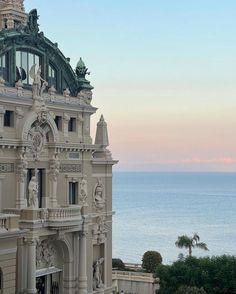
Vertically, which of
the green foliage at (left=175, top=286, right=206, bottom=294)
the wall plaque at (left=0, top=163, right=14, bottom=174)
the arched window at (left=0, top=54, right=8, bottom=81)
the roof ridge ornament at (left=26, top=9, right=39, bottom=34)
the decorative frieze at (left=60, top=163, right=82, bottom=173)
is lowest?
the green foliage at (left=175, top=286, right=206, bottom=294)

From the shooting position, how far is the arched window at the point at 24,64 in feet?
115

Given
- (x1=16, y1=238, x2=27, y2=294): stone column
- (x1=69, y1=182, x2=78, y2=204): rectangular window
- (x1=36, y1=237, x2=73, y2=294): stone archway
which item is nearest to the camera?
(x1=16, y1=238, x2=27, y2=294): stone column

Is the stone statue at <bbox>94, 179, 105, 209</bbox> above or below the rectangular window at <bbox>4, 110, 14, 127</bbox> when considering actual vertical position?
below

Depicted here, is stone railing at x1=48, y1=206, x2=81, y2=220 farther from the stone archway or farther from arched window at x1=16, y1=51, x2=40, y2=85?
arched window at x1=16, y1=51, x2=40, y2=85

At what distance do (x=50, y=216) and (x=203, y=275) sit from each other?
12739mm

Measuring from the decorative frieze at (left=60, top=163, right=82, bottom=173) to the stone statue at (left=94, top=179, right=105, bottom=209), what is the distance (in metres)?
2.25

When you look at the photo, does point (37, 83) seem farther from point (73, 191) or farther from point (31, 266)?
point (31, 266)

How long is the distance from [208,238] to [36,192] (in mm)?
80091

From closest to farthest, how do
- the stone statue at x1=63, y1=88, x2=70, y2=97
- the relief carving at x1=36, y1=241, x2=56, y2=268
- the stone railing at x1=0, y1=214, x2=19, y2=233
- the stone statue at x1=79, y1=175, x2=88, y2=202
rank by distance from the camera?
1. the stone railing at x1=0, y1=214, x2=19, y2=233
2. the relief carving at x1=36, y1=241, x2=56, y2=268
3. the stone statue at x1=63, y1=88, x2=70, y2=97
4. the stone statue at x1=79, y1=175, x2=88, y2=202

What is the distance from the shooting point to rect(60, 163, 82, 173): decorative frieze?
37281mm

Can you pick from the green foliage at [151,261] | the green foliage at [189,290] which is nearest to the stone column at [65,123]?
the green foliage at [189,290]

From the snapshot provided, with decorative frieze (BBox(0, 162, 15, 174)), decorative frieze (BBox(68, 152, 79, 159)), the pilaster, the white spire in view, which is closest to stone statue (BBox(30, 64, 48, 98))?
decorative frieze (BBox(0, 162, 15, 174))

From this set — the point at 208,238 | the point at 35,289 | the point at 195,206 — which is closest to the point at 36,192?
the point at 35,289

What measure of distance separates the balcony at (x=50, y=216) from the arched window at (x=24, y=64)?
6.95 meters
